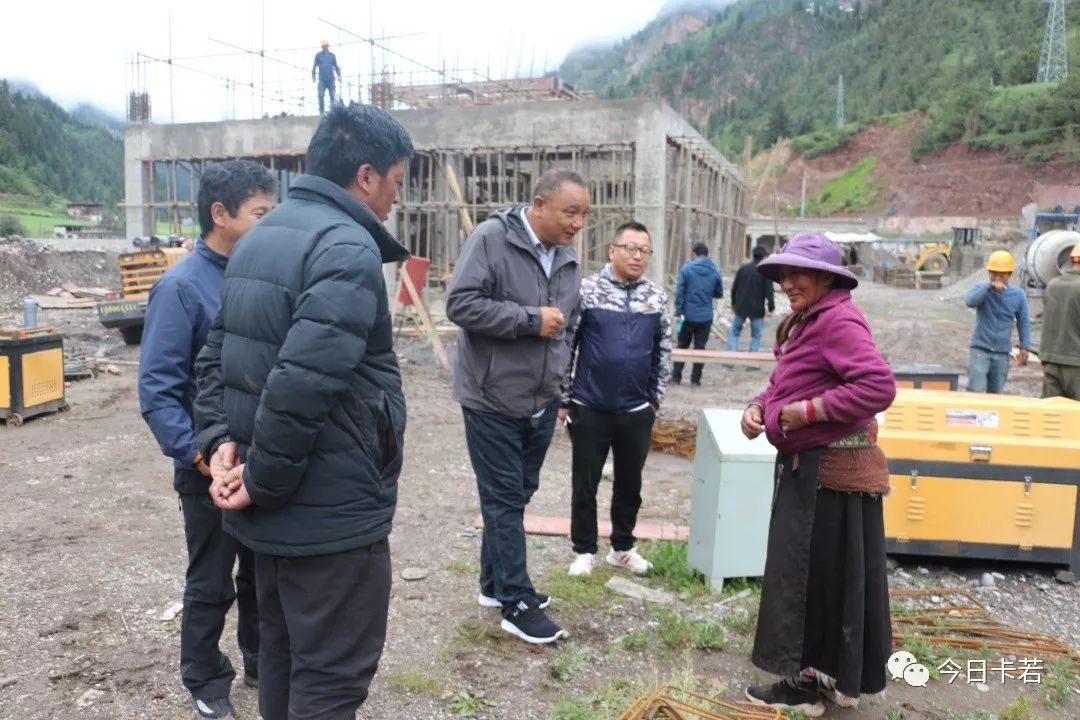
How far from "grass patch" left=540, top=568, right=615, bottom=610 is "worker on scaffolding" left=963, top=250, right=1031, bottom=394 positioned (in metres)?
5.13

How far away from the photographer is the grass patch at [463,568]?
4340mm

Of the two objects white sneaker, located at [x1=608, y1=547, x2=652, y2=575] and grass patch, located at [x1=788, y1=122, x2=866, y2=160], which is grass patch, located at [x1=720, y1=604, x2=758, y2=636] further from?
grass patch, located at [x1=788, y1=122, x2=866, y2=160]

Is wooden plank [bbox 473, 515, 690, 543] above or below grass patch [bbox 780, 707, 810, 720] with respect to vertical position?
below

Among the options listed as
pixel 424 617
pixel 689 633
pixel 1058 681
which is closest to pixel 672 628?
pixel 689 633

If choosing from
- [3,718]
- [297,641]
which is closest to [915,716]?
[297,641]

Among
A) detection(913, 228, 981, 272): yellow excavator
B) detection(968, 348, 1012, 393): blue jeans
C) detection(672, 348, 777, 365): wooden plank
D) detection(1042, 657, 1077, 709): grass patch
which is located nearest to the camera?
detection(1042, 657, 1077, 709): grass patch

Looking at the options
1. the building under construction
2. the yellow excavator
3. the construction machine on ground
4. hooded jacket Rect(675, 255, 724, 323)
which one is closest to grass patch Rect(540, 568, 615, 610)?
hooded jacket Rect(675, 255, 724, 323)

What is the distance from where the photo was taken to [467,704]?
9.95 feet

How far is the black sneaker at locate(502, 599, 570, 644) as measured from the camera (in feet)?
11.4

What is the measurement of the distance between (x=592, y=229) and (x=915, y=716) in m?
12.5

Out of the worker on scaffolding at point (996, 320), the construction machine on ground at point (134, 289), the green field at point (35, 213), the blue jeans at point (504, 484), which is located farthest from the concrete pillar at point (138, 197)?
the green field at point (35, 213)

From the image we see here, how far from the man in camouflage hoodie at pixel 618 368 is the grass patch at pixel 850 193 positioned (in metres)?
66.3

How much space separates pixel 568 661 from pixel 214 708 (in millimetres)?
1365

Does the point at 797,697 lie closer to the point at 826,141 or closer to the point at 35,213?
the point at 35,213
